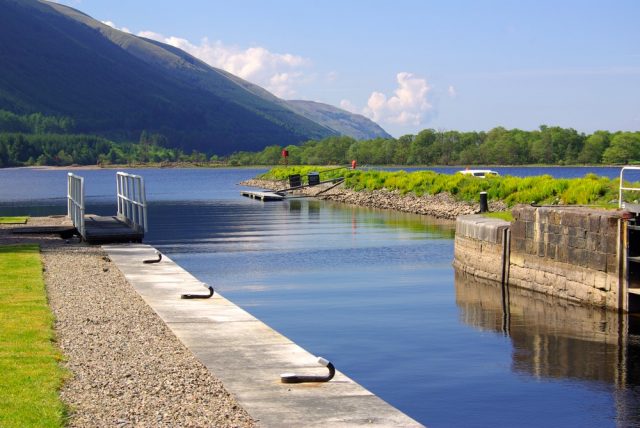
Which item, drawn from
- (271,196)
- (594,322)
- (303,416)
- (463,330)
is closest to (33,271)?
(463,330)

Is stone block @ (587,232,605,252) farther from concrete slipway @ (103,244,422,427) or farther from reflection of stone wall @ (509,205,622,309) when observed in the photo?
concrete slipway @ (103,244,422,427)

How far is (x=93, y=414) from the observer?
37.9 feet

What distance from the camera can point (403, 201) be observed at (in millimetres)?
71812

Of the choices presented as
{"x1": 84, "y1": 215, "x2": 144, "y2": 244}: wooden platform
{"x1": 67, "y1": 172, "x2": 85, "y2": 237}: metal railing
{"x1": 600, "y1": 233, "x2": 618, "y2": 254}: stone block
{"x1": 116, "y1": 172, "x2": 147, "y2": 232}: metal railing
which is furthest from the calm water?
{"x1": 67, "y1": 172, "x2": 85, "y2": 237}: metal railing

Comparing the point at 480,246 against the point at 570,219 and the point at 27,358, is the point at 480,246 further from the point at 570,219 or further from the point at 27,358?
the point at 27,358

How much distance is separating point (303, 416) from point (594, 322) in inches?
476

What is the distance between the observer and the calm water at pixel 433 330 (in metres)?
15.3

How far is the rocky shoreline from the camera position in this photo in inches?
2320

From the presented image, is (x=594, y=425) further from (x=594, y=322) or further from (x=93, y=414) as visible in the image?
(x=594, y=322)

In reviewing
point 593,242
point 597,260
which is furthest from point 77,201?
point 597,260

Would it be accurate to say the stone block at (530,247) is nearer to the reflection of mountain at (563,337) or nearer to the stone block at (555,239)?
the stone block at (555,239)

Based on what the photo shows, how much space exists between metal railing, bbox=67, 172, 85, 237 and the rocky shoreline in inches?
852

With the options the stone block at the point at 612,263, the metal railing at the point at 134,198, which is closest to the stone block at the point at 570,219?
the stone block at the point at 612,263

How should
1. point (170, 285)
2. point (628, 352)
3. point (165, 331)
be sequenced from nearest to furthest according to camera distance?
point (165, 331) → point (628, 352) → point (170, 285)
